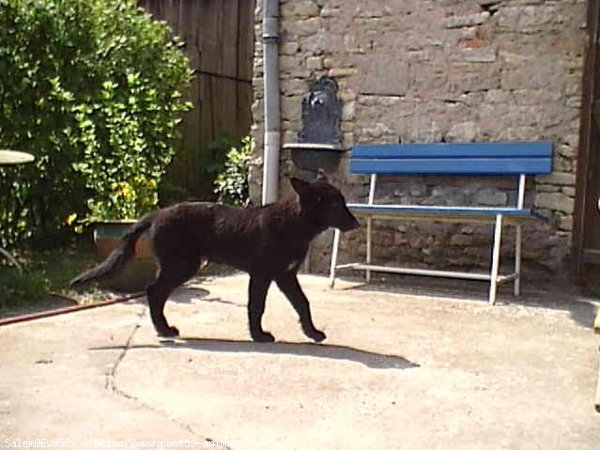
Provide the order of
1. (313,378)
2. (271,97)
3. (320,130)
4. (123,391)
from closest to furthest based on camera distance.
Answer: (123,391) → (313,378) → (320,130) → (271,97)

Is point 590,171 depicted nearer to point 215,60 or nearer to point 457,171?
point 457,171

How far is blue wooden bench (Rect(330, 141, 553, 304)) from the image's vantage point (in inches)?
190

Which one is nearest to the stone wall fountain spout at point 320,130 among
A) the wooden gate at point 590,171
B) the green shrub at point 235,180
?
the green shrub at point 235,180

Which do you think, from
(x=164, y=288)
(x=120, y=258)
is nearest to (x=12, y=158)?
(x=120, y=258)

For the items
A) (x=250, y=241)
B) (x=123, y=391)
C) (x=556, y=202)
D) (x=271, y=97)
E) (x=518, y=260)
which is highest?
(x=271, y=97)

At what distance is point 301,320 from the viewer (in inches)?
148

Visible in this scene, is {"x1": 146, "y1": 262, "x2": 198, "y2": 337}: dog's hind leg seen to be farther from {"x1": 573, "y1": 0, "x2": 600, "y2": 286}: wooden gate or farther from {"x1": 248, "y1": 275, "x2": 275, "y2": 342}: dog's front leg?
{"x1": 573, "y1": 0, "x2": 600, "y2": 286}: wooden gate

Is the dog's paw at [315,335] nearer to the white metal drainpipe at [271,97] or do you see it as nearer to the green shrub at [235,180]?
the white metal drainpipe at [271,97]

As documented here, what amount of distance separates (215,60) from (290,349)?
18.0 ft

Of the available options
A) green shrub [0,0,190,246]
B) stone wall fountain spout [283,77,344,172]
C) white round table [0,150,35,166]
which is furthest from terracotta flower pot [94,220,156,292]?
stone wall fountain spout [283,77,344,172]

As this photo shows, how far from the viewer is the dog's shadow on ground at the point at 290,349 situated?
3.41m

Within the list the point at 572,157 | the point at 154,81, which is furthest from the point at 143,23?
the point at 572,157

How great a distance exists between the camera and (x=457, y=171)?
5359 millimetres

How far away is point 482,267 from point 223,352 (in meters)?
2.54
